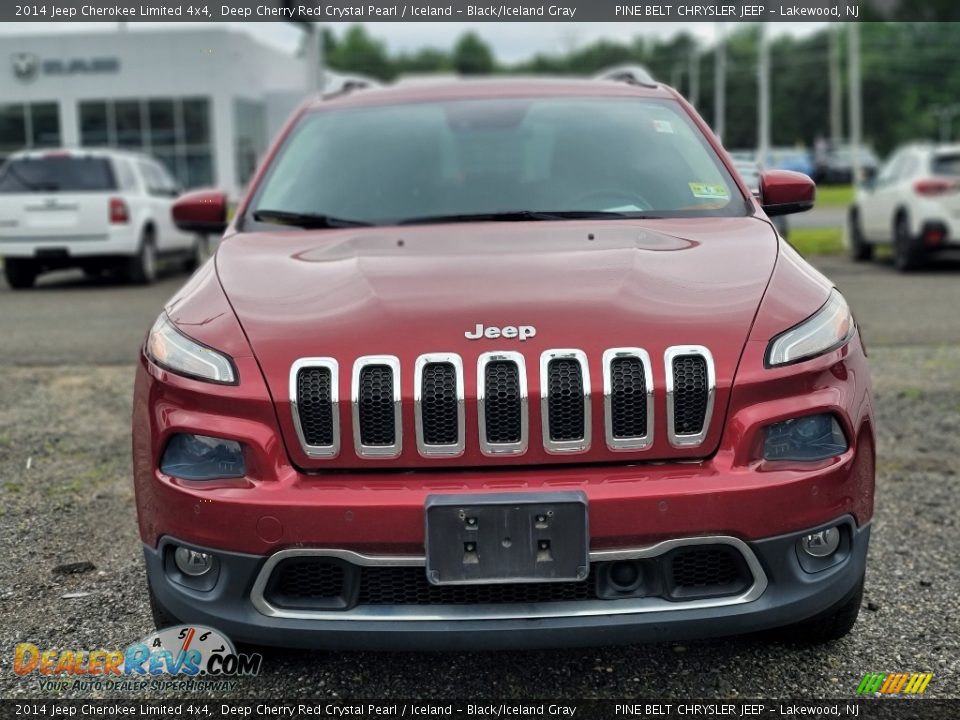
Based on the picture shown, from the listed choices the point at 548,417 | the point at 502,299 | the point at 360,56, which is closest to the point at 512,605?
the point at 548,417

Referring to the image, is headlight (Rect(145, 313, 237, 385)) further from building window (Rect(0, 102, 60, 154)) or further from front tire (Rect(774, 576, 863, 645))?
building window (Rect(0, 102, 60, 154))

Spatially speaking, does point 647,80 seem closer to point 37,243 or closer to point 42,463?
point 42,463

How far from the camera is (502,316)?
2.55 metres

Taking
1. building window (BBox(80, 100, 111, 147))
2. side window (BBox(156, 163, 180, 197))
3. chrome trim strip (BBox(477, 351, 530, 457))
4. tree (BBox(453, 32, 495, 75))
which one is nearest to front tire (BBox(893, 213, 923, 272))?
side window (BBox(156, 163, 180, 197))

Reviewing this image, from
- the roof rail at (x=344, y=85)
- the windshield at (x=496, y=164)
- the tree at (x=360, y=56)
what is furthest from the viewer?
the tree at (x=360, y=56)

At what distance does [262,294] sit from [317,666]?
3.41 feet

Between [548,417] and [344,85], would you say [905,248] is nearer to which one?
[344,85]

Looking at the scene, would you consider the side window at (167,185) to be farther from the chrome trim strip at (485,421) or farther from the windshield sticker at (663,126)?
the chrome trim strip at (485,421)

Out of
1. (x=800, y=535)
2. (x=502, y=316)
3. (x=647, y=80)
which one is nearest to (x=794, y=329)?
(x=800, y=535)

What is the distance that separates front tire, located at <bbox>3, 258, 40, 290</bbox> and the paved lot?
6.55m

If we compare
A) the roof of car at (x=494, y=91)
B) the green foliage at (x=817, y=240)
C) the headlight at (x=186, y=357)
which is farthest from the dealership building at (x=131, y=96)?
the headlight at (x=186, y=357)

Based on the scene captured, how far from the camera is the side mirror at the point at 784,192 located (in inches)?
145

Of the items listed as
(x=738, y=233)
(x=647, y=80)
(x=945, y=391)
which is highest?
(x=647, y=80)

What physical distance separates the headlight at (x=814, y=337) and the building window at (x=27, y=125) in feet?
128
